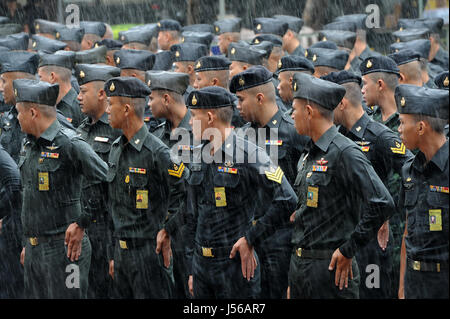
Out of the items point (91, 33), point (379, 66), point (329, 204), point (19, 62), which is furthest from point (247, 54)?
point (91, 33)

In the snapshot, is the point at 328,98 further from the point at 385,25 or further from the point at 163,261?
the point at 385,25

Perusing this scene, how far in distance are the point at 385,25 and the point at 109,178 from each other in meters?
9.54

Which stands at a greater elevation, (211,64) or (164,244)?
(211,64)

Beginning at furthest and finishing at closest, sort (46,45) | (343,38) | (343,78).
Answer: (343,38) < (46,45) < (343,78)

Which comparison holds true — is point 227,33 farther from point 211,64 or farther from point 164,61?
point 211,64

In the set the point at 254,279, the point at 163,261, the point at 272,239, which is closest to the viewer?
the point at 254,279

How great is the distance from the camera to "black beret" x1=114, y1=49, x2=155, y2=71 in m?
7.99

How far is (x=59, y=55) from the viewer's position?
25.5 ft

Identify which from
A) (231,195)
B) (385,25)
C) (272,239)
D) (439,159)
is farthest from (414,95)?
(385,25)

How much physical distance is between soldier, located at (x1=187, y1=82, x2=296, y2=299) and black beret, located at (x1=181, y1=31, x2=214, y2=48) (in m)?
4.86

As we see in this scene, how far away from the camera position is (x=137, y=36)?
1040 cm

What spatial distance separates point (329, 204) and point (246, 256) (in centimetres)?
64

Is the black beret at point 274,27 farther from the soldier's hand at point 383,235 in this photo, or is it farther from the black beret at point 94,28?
the soldier's hand at point 383,235

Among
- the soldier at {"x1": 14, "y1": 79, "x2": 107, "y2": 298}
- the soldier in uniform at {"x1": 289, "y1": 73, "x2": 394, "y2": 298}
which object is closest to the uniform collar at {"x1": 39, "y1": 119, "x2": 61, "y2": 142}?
the soldier at {"x1": 14, "y1": 79, "x2": 107, "y2": 298}
